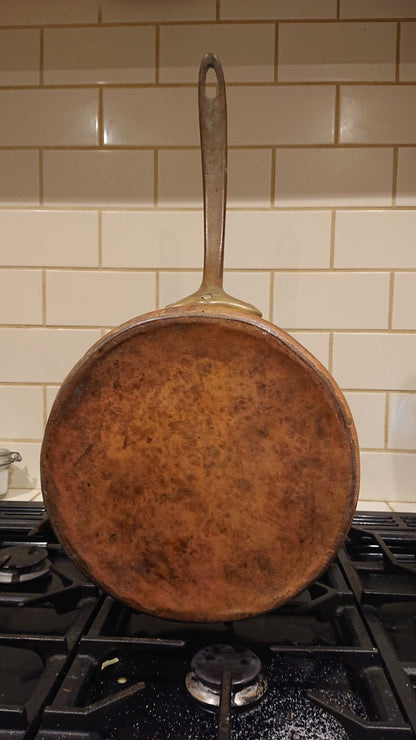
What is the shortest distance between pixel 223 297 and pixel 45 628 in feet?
1.30

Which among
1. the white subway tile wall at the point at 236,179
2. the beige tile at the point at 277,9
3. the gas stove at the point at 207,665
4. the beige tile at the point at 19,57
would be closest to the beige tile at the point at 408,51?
the white subway tile wall at the point at 236,179

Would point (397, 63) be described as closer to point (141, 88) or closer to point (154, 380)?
point (141, 88)

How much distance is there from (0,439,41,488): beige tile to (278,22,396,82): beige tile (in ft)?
2.35

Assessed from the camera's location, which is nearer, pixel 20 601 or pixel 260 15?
pixel 20 601

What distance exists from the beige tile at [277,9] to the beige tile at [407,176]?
24 cm

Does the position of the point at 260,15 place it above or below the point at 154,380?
above

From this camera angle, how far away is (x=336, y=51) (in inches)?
33.8

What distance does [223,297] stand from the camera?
1.98 ft

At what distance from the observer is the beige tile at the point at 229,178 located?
87cm

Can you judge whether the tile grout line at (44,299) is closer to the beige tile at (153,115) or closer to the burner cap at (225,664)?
the beige tile at (153,115)

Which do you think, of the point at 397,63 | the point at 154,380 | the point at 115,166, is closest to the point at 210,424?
the point at 154,380

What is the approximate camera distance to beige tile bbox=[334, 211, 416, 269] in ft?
2.85

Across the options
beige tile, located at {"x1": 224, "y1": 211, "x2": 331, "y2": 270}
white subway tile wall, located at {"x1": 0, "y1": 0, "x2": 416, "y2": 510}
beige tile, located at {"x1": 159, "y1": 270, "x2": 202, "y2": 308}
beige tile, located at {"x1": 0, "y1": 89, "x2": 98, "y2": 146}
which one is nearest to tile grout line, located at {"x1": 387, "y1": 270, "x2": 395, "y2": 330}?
white subway tile wall, located at {"x1": 0, "y1": 0, "x2": 416, "y2": 510}

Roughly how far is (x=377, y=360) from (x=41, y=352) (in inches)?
21.6
